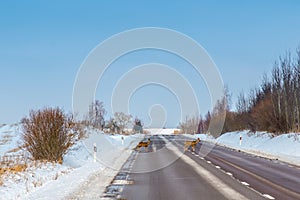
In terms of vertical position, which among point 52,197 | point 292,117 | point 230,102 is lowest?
point 52,197

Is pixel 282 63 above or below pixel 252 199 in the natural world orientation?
above

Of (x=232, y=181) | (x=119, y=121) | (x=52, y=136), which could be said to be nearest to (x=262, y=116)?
(x=52, y=136)

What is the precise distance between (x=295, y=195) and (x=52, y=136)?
1358 centimetres

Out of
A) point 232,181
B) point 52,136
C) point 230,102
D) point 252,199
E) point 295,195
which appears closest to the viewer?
point 252,199

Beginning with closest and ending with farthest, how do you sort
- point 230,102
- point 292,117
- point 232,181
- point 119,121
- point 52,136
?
point 232,181
point 52,136
point 292,117
point 230,102
point 119,121

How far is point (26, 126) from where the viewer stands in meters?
21.0

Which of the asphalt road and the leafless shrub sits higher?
the leafless shrub

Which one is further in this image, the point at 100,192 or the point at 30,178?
the point at 30,178

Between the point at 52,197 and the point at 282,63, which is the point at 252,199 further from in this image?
the point at 282,63

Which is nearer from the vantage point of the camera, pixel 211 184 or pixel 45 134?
pixel 211 184

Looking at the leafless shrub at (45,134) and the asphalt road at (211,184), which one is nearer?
the asphalt road at (211,184)

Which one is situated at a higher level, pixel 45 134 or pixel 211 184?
pixel 45 134

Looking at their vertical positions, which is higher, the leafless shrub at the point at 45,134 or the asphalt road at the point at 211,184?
the leafless shrub at the point at 45,134

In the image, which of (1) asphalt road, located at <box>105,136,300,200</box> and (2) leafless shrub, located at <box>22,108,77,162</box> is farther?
(2) leafless shrub, located at <box>22,108,77,162</box>
